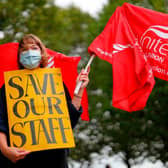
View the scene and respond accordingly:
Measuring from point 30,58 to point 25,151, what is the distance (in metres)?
0.71

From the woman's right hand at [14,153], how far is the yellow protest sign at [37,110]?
0.12 metres

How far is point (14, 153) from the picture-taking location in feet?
11.3

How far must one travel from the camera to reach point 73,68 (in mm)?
5387

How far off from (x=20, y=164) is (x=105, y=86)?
7.90 metres

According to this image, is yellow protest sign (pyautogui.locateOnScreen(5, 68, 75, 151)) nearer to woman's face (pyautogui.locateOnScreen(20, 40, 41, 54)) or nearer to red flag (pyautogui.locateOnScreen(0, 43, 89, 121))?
woman's face (pyautogui.locateOnScreen(20, 40, 41, 54))

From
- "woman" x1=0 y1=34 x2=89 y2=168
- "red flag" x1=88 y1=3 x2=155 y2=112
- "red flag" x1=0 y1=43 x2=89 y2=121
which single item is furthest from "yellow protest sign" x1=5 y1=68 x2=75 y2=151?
"red flag" x1=0 y1=43 x2=89 y2=121

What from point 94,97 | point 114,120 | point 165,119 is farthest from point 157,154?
point 94,97

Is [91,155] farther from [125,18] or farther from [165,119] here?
[125,18]

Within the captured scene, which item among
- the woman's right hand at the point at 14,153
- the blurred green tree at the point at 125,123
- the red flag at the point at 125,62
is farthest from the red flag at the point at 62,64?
the blurred green tree at the point at 125,123

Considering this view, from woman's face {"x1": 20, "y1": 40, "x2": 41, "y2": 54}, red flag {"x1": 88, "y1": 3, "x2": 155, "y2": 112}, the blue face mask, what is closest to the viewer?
the blue face mask

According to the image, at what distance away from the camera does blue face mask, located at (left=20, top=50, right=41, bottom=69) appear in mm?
3797

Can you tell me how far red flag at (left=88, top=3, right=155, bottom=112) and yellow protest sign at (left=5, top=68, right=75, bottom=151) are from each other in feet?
2.94

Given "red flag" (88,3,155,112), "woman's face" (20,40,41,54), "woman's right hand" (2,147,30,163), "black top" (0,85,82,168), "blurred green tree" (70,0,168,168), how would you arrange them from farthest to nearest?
1. "blurred green tree" (70,0,168,168)
2. "red flag" (88,3,155,112)
3. "woman's face" (20,40,41,54)
4. "black top" (0,85,82,168)
5. "woman's right hand" (2,147,30,163)

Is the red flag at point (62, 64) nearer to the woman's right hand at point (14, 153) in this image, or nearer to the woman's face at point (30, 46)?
the woman's face at point (30, 46)
